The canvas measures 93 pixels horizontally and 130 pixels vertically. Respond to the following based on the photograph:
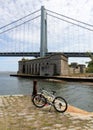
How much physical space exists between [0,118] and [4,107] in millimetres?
2253

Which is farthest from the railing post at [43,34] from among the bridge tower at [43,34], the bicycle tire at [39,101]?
the bicycle tire at [39,101]

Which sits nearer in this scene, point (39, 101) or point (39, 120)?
point (39, 120)

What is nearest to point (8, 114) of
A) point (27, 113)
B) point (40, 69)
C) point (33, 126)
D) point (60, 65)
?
point (27, 113)

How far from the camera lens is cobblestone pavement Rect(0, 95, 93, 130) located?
767cm

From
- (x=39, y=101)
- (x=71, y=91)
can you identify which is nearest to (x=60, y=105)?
(x=39, y=101)

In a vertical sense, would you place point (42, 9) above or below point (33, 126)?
above

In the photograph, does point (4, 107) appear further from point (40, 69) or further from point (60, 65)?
point (40, 69)

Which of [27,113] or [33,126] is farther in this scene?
[27,113]

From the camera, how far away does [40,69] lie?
90.8 metres

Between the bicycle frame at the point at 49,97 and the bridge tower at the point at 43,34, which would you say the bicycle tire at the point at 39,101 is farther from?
the bridge tower at the point at 43,34

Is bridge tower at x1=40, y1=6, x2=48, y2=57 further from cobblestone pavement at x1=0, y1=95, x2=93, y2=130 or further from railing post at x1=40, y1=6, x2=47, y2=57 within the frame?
cobblestone pavement at x1=0, y1=95, x2=93, y2=130

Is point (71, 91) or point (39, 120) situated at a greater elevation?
point (39, 120)

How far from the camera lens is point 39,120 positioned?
28.2ft

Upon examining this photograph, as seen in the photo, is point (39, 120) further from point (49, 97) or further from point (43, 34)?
point (43, 34)
